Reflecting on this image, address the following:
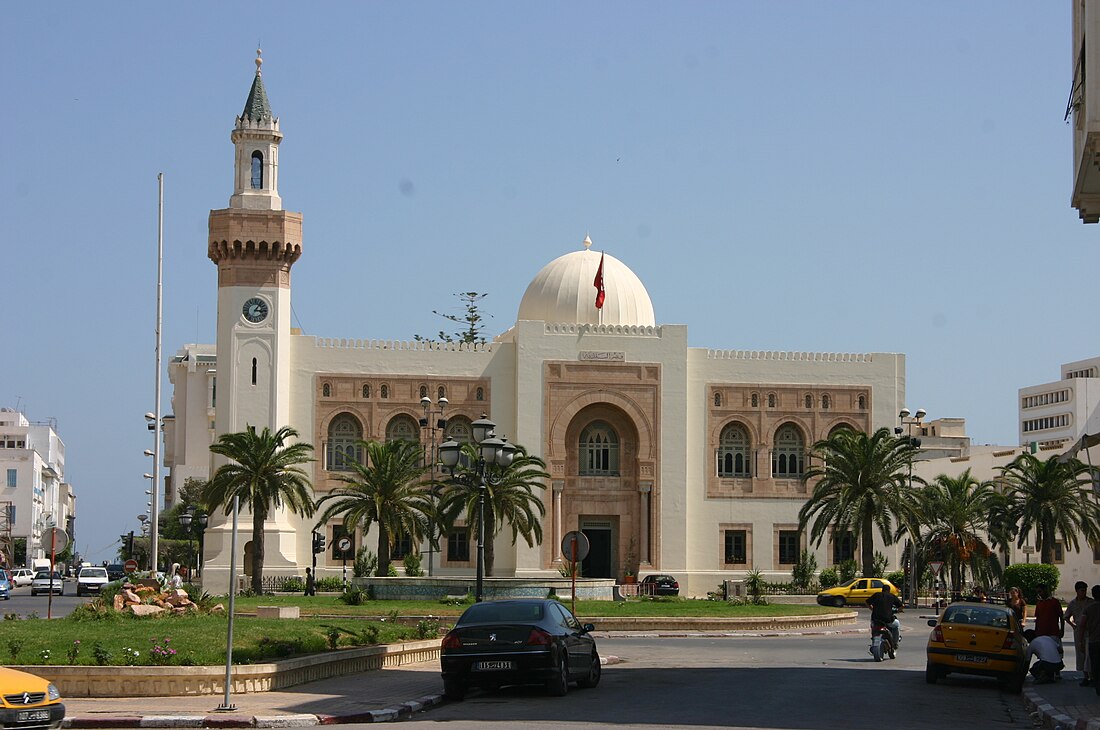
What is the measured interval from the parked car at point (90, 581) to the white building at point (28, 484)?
2876cm

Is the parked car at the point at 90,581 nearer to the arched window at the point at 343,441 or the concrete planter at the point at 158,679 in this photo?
the arched window at the point at 343,441

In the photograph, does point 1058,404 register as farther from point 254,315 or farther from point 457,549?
point 254,315

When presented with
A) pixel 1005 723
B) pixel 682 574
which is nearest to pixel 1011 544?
pixel 682 574

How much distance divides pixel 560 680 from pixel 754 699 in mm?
2325

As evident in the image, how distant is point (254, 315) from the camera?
184ft

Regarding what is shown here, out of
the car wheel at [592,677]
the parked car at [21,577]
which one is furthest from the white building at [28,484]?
the car wheel at [592,677]

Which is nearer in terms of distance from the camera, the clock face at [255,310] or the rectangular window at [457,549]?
A: the clock face at [255,310]

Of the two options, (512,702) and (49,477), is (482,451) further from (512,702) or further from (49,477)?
(49,477)

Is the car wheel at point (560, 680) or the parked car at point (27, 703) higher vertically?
the parked car at point (27, 703)

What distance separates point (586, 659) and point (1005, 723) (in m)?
5.37

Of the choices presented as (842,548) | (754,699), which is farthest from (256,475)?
(754,699)

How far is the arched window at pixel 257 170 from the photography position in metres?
57.2

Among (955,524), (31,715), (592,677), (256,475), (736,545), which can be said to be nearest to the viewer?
(31,715)

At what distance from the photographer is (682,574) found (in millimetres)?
57844
